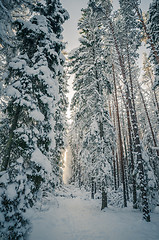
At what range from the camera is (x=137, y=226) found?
227 inches

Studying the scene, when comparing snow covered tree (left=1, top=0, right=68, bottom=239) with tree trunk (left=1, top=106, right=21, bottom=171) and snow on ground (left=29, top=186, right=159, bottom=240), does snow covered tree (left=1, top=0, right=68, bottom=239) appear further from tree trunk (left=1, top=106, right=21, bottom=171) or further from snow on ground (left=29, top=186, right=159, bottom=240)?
snow on ground (left=29, top=186, right=159, bottom=240)

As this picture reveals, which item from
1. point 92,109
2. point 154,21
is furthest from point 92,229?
point 154,21

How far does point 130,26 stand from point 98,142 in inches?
370

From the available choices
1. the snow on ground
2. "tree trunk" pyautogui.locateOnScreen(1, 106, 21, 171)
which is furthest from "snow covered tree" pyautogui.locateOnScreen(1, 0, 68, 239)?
the snow on ground

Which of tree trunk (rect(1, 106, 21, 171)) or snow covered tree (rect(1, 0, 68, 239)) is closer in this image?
snow covered tree (rect(1, 0, 68, 239))

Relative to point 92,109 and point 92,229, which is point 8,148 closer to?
point 92,229

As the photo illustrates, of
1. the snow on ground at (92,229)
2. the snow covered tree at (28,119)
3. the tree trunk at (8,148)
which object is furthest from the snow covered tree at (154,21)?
the tree trunk at (8,148)

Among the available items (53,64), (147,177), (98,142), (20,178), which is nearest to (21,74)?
(53,64)

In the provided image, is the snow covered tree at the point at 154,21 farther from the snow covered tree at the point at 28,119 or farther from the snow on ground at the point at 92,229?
the snow on ground at the point at 92,229

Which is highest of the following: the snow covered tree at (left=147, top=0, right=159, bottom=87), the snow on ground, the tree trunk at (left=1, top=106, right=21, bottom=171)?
the snow covered tree at (left=147, top=0, right=159, bottom=87)

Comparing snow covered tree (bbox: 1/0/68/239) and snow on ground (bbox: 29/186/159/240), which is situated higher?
snow covered tree (bbox: 1/0/68/239)

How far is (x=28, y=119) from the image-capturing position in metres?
5.34

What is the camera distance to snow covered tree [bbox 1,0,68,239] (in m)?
3.59

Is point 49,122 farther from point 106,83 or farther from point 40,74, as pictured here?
point 106,83
